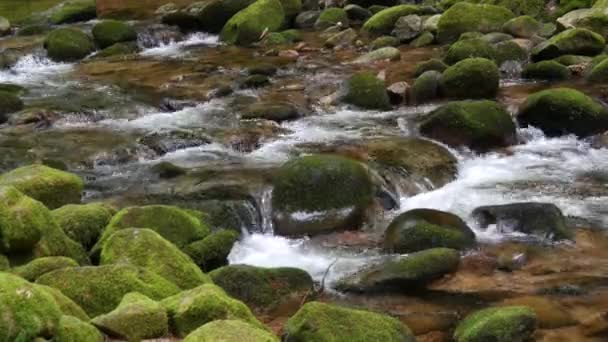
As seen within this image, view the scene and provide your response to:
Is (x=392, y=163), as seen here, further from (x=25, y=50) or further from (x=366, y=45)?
(x=25, y=50)

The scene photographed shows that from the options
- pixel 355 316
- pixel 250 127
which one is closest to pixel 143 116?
pixel 250 127

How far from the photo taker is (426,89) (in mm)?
14164

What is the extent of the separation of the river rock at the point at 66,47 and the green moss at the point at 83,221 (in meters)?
12.5

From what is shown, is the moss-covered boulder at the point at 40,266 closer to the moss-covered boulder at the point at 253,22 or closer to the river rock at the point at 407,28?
the river rock at the point at 407,28

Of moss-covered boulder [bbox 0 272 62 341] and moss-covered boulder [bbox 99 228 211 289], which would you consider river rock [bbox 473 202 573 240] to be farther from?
moss-covered boulder [bbox 0 272 62 341]

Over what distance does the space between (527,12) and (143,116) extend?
34.3 ft

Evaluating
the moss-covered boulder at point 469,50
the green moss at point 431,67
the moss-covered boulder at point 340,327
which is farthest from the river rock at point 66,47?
the moss-covered boulder at point 340,327

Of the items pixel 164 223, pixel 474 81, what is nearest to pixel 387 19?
pixel 474 81

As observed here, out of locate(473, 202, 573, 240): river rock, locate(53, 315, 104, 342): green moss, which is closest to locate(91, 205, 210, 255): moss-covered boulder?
locate(53, 315, 104, 342): green moss

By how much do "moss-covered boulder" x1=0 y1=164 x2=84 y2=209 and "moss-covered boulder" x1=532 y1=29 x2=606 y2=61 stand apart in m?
10.2

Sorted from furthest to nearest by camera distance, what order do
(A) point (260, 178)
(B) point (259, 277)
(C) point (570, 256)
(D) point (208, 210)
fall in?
(A) point (260, 178) < (D) point (208, 210) < (C) point (570, 256) < (B) point (259, 277)

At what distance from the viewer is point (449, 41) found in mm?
18781

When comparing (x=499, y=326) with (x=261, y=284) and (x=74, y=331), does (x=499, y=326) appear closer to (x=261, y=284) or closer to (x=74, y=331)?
(x=261, y=284)

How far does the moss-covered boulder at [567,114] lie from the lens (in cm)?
1229
